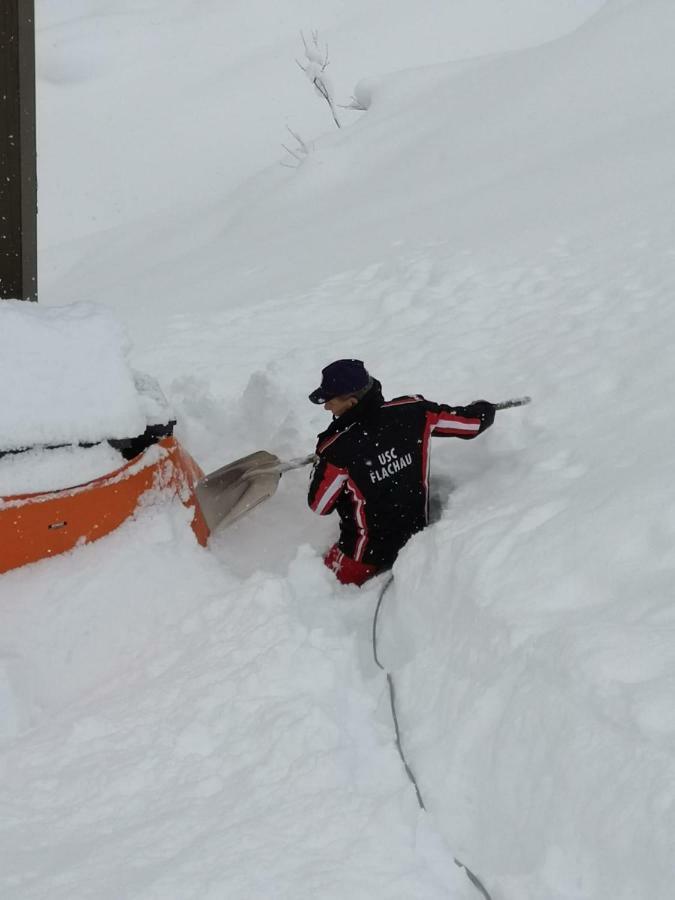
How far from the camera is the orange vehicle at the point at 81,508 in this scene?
3.05 meters

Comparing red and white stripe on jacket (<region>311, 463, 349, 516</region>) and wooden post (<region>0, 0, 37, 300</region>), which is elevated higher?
wooden post (<region>0, 0, 37, 300</region>)

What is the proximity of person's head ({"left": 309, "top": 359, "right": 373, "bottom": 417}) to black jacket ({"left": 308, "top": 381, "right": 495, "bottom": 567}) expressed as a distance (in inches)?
1.5

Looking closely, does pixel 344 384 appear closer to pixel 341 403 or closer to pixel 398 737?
pixel 341 403

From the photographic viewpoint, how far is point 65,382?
129 inches

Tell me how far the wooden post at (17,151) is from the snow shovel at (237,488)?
125 cm

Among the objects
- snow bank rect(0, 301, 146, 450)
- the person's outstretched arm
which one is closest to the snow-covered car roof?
snow bank rect(0, 301, 146, 450)

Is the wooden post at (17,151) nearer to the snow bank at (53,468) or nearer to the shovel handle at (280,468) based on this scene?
the snow bank at (53,468)

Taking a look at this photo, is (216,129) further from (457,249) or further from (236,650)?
(236,650)

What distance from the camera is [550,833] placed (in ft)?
6.04

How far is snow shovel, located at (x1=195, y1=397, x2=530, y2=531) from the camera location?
3820mm

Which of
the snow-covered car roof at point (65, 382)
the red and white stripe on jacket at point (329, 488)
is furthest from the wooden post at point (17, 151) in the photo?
the red and white stripe on jacket at point (329, 488)

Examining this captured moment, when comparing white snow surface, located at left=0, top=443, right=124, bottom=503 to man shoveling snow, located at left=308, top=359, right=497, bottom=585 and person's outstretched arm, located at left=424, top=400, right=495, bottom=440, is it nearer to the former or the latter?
Result: man shoveling snow, located at left=308, top=359, right=497, bottom=585

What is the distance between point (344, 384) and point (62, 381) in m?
1.02

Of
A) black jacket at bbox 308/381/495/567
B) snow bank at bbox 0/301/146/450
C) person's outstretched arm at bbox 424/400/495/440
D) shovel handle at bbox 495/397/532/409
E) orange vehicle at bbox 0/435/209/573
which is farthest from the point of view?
shovel handle at bbox 495/397/532/409
